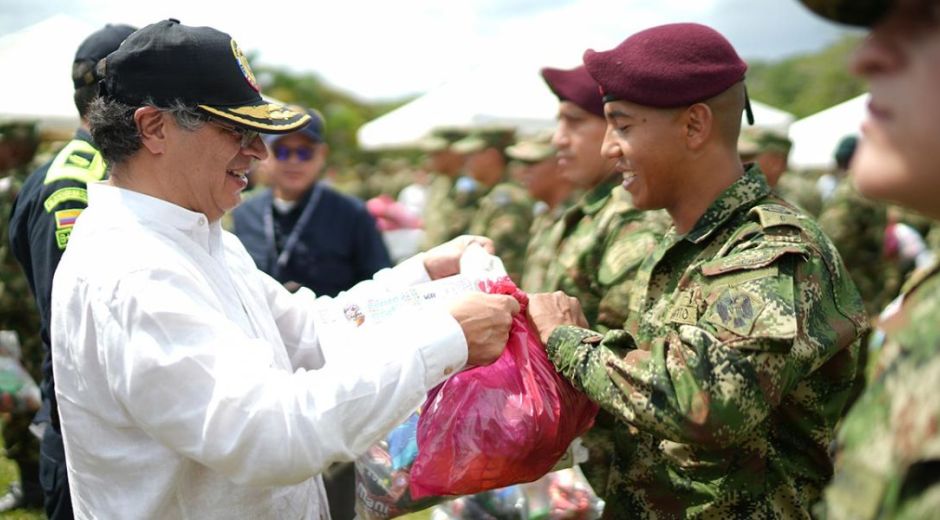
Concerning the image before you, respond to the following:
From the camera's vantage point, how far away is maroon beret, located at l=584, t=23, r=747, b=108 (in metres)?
2.55

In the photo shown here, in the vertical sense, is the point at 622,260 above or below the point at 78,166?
below

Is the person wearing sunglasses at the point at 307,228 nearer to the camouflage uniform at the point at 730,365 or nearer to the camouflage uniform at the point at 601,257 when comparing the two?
the camouflage uniform at the point at 601,257

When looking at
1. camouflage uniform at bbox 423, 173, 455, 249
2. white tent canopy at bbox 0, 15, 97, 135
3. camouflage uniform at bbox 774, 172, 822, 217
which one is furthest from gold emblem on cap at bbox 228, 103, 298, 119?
camouflage uniform at bbox 774, 172, 822, 217

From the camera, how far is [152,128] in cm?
223

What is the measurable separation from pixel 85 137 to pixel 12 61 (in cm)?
478

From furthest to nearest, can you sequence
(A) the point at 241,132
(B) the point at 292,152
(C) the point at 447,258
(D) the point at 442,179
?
(D) the point at 442,179 < (B) the point at 292,152 < (C) the point at 447,258 < (A) the point at 241,132

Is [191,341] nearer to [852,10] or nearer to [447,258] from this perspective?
[447,258]

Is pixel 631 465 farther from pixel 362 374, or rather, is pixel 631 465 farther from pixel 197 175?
pixel 197 175

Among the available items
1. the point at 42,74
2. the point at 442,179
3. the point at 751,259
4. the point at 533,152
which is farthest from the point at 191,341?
the point at 442,179

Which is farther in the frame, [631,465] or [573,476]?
[573,476]

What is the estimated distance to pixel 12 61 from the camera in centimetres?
753

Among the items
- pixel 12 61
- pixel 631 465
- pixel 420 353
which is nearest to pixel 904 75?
pixel 420 353

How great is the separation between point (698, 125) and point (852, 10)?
131cm

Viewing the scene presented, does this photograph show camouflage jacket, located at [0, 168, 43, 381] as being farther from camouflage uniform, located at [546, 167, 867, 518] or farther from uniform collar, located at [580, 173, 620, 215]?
camouflage uniform, located at [546, 167, 867, 518]
